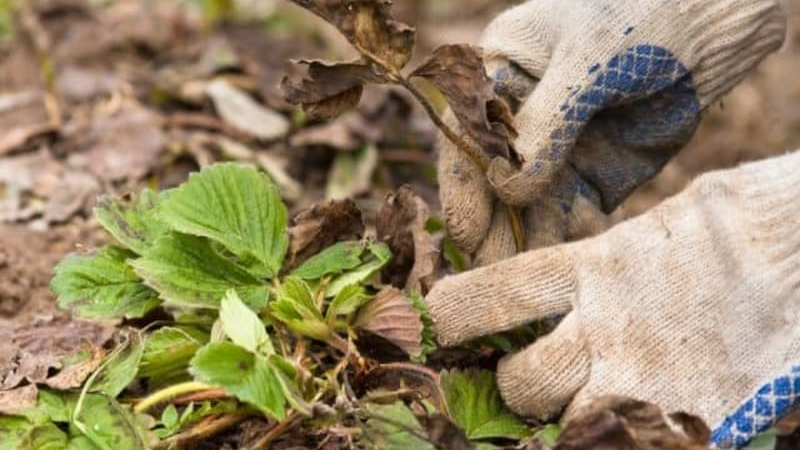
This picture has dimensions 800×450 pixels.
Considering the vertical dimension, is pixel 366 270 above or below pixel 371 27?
below

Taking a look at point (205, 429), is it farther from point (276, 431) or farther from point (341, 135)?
point (341, 135)

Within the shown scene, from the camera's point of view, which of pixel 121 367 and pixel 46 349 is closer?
pixel 121 367

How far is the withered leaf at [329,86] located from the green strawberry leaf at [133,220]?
10.7 inches

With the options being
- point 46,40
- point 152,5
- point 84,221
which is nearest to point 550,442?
point 84,221

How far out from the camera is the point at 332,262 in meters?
1.69

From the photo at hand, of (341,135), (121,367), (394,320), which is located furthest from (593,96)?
(341,135)

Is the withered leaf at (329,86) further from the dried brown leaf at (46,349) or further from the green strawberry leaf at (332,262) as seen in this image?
the dried brown leaf at (46,349)

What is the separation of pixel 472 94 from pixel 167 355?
0.55 metres

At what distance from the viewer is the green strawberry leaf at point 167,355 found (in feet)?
5.23

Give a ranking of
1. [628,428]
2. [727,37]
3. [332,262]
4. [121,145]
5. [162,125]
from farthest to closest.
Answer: [162,125], [121,145], [727,37], [332,262], [628,428]

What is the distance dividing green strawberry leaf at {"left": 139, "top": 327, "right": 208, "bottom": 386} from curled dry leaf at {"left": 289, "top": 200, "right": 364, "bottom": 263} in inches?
8.2

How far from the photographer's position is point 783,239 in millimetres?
1673

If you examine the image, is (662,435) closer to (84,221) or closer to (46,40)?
(84,221)

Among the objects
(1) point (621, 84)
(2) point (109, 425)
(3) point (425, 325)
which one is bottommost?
(2) point (109, 425)
